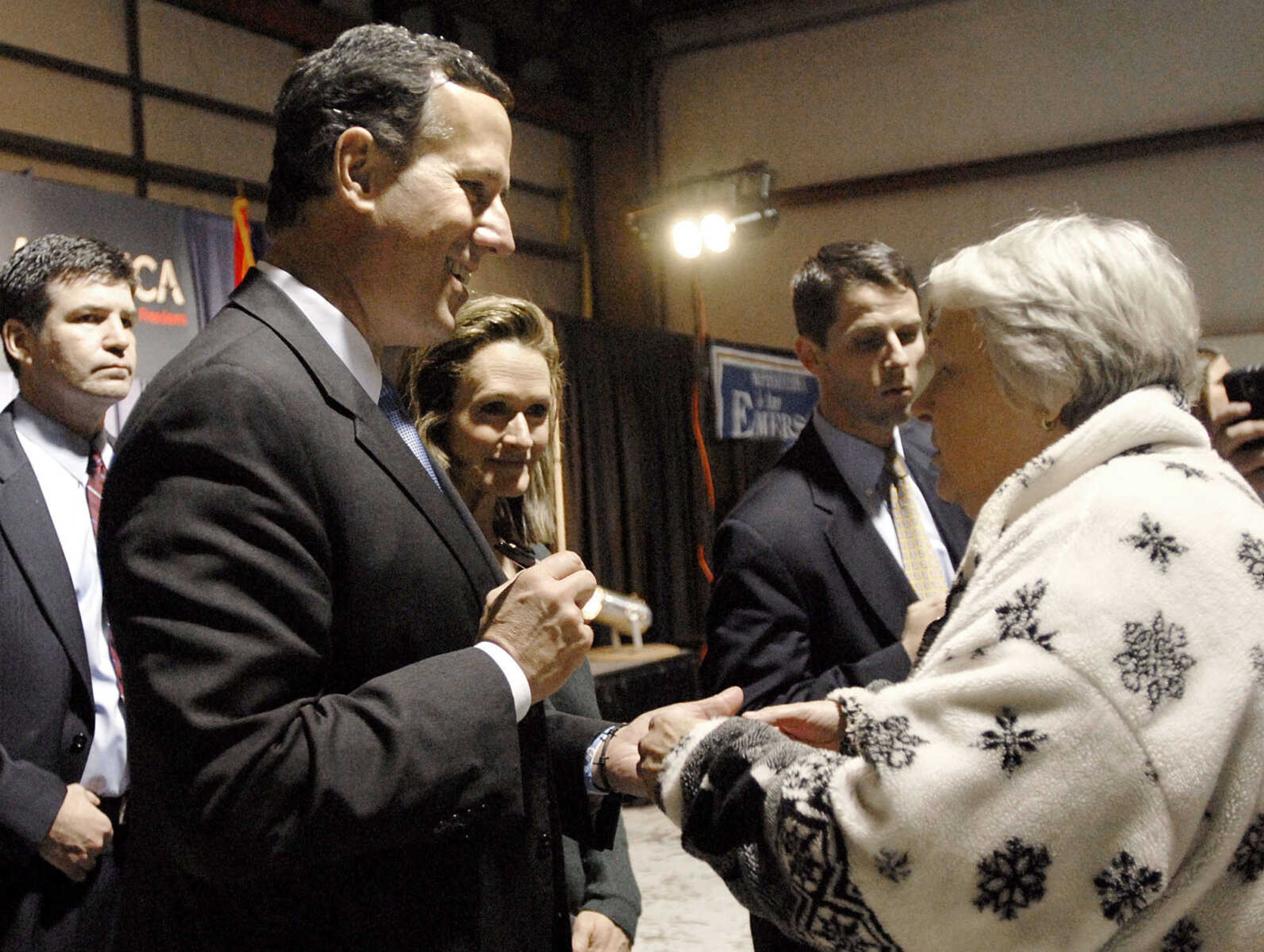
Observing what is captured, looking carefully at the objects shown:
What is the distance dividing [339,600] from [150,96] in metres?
5.68

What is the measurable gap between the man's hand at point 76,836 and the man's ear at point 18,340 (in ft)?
3.05

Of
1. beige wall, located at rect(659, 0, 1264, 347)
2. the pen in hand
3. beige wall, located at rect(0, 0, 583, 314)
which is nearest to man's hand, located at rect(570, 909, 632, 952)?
the pen in hand

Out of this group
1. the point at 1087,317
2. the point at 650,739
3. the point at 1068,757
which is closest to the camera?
the point at 1068,757

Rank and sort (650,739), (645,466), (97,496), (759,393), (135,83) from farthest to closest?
(759,393) < (645,466) < (135,83) < (97,496) < (650,739)

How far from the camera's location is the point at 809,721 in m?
1.62

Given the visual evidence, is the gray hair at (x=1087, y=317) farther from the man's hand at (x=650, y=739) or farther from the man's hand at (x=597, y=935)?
the man's hand at (x=597, y=935)

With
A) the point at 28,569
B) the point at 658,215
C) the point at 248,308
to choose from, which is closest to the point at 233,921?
the point at 248,308

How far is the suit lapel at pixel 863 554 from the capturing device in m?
2.12

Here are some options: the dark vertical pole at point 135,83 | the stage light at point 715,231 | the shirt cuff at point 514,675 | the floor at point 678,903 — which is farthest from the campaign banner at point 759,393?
the shirt cuff at point 514,675

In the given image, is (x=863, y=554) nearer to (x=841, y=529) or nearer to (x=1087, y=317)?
(x=841, y=529)

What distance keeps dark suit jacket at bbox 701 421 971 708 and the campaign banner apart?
5494 mm

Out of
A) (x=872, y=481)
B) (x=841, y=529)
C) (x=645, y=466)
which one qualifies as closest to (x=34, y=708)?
(x=841, y=529)

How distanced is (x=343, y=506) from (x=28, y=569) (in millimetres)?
1292

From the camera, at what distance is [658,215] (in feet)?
26.5
